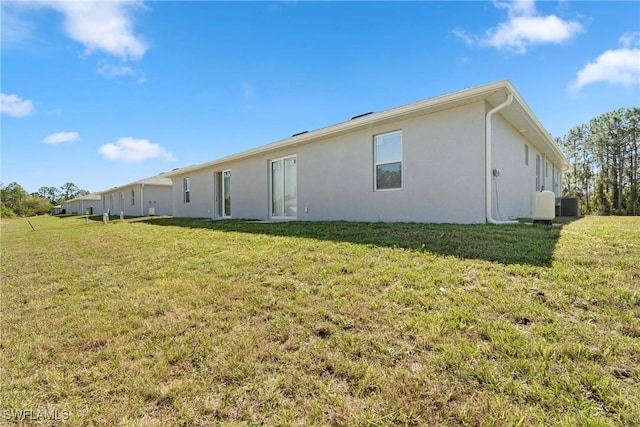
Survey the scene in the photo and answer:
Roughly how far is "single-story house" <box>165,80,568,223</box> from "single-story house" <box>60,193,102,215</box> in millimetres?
36752

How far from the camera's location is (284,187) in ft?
36.3

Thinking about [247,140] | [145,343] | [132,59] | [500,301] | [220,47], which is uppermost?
[220,47]

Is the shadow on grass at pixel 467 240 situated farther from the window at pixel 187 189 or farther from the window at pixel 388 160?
the window at pixel 187 189

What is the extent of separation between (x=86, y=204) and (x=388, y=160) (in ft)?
159

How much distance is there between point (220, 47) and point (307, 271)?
9.13 meters

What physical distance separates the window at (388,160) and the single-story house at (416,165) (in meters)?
0.03

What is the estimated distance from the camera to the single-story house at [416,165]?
6.50m

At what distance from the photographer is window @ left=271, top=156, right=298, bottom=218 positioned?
1060 centimetres

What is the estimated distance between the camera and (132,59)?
9266 millimetres

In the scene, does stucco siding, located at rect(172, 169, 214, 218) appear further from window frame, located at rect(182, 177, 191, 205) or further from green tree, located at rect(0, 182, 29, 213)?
green tree, located at rect(0, 182, 29, 213)

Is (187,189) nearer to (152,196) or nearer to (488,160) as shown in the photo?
(152,196)

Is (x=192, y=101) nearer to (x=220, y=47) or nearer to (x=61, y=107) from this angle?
(x=220, y=47)

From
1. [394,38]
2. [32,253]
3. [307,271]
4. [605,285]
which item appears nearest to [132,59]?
[32,253]

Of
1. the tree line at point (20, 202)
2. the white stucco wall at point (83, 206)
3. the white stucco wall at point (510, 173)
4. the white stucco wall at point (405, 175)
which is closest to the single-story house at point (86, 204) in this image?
the white stucco wall at point (83, 206)
